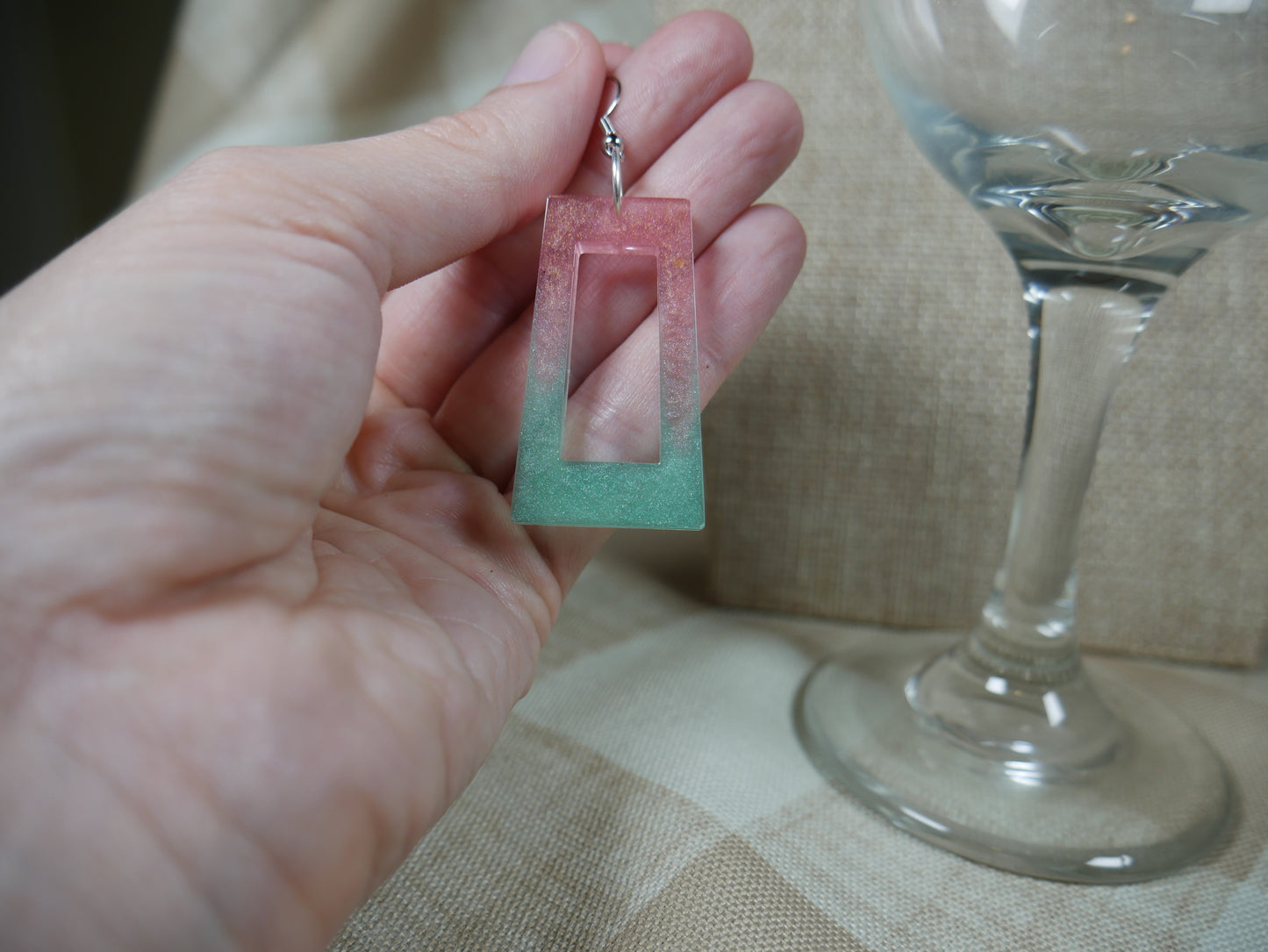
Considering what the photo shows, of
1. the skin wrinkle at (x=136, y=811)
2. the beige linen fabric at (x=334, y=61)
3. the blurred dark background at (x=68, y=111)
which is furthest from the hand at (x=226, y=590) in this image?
the blurred dark background at (x=68, y=111)

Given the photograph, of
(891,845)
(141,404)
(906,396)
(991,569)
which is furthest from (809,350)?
(141,404)

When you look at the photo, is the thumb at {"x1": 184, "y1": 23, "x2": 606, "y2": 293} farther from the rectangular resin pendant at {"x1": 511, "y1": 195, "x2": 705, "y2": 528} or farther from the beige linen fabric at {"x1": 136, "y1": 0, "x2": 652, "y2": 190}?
the beige linen fabric at {"x1": 136, "y1": 0, "x2": 652, "y2": 190}

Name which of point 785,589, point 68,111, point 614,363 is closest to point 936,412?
point 785,589

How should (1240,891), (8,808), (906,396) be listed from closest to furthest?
(8,808) < (1240,891) < (906,396)

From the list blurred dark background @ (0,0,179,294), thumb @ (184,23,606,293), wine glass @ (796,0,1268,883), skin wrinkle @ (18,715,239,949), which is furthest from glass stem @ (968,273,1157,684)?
blurred dark background @ (0,0,179,294)

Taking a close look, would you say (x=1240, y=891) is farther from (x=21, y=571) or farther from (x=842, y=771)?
(x=21, y=571)

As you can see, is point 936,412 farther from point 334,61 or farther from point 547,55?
point 334,61
